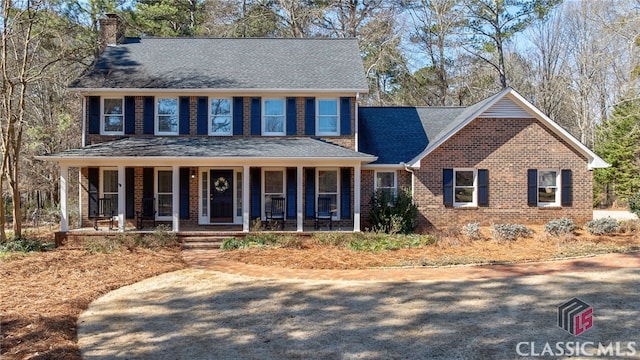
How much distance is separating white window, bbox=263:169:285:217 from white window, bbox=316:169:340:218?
1.39 m

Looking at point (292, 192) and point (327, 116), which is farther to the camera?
point (327, 116)

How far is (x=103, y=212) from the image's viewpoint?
16.4 m

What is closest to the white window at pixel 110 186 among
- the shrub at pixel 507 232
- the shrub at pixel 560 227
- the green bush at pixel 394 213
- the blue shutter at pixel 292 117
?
the blue shutter at pixel 292 117

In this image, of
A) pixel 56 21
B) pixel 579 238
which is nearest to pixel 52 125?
pixel 56 21

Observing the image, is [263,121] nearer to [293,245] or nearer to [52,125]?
[293,245]

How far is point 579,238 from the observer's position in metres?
15.0

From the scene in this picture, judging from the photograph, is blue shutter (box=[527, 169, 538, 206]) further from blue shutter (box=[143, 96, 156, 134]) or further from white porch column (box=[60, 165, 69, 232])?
white porch column (box=[60, 165, 69, 232])

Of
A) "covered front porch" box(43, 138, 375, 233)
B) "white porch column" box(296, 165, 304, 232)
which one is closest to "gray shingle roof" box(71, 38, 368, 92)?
"covered front porch" box(43, 138, 375, 233)

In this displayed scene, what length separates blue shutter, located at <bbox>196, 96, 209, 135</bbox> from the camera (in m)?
17.6

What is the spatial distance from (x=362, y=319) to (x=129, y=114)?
1359 centimetres

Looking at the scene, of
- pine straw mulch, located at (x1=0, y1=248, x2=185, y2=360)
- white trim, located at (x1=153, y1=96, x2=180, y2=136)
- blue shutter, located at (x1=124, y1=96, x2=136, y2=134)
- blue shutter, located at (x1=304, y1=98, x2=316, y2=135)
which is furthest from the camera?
blue shutter, located at (x1=304, y1=98, x2=316, y2=135)

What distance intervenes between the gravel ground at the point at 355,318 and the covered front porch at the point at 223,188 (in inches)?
274

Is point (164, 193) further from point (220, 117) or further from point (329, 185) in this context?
point (329, 185)

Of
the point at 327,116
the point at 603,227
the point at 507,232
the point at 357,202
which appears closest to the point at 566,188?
the point at 603,227
